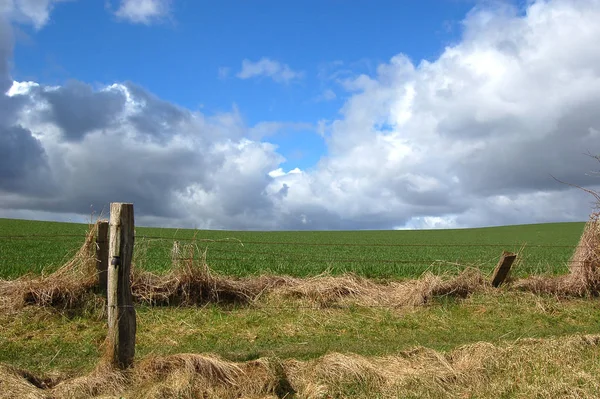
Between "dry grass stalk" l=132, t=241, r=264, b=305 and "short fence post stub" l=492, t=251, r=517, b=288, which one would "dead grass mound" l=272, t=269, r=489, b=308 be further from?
"dry grass stalk" l=132, t=241, r=264, b=305

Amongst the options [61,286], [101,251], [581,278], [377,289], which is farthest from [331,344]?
[581,278]

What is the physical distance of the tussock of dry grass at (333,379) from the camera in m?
6.49

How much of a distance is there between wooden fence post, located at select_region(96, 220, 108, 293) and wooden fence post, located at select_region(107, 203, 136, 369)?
13.8 ft

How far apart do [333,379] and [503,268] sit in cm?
846

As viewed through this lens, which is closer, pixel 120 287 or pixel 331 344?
pixel 120 287

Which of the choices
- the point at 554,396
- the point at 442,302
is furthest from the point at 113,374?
the point at 442,302

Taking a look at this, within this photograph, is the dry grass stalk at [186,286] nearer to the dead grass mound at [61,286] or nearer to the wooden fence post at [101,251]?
the wooden fence post at [101,251]

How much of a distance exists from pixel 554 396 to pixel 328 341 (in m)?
4.44

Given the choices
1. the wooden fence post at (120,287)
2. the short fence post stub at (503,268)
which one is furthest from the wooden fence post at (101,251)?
the short fence post stub at (503,268)

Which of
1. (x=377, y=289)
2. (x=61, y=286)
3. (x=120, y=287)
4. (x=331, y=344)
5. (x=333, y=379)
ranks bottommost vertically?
(x=331, y=344)

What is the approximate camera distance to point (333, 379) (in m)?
6.91

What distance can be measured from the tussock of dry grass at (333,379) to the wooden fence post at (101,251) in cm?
437

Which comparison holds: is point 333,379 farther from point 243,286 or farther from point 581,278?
point 581,278

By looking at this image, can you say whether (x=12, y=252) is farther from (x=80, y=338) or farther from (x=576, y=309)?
(x=576, y=309)
